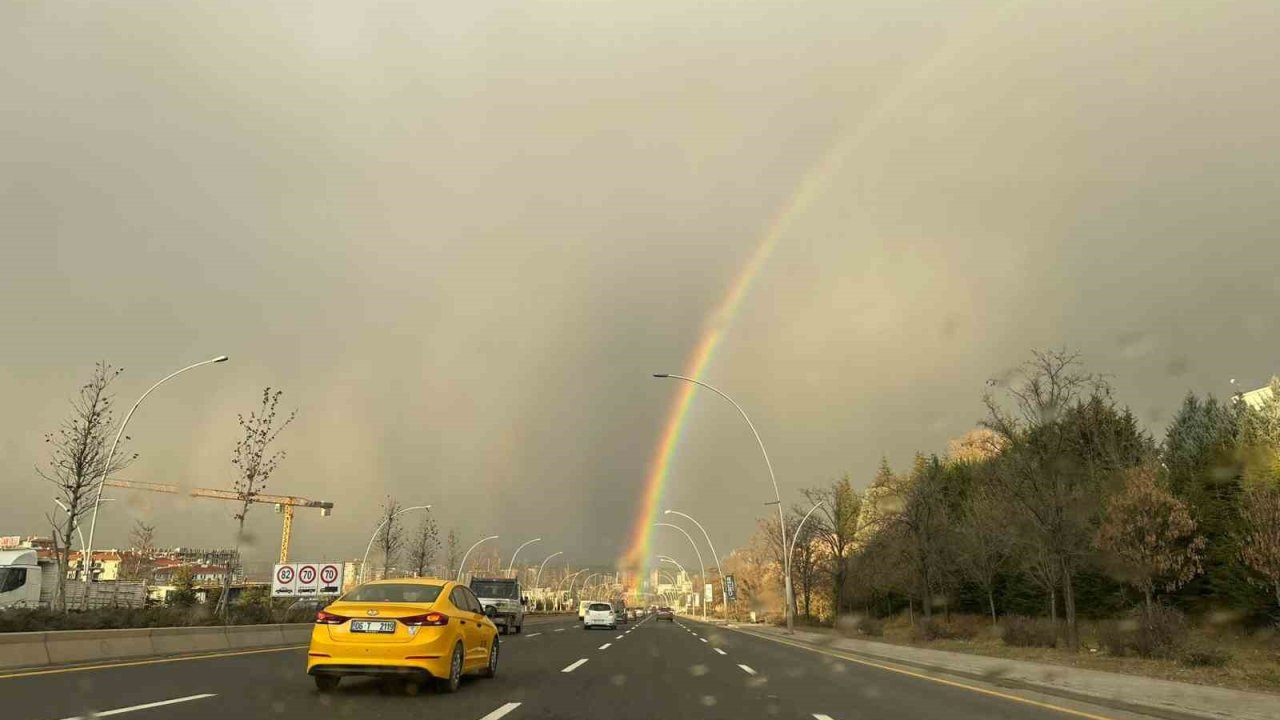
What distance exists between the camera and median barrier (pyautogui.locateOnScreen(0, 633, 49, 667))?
44.9ft

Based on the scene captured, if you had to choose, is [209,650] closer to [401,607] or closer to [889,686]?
[401,607]

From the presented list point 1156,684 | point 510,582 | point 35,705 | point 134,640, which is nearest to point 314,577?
point 510,582

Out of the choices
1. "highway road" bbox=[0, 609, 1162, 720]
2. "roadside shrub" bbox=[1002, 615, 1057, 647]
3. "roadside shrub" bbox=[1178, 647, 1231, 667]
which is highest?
"highway road" bbox=[0, 609, 1162, 720]

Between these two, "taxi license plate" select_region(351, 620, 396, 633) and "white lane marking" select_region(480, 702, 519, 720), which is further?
"taxi license plate" select_region(351, 620, 396, 633)

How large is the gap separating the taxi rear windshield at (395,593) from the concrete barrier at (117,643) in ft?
23.9

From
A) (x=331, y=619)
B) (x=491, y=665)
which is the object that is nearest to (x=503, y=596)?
(x=491, y=665)

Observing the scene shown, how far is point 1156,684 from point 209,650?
2093cm

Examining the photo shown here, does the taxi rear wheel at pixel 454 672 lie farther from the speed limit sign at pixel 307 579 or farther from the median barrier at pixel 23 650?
the speed limit sign at pixel 307 579

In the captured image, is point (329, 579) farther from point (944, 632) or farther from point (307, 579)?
point (944, 632)

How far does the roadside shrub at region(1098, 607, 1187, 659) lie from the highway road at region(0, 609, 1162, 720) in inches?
291

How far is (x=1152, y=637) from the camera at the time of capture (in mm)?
19828

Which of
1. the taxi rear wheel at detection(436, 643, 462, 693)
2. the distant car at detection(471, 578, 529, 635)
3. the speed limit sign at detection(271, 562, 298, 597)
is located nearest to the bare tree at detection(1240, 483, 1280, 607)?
the taxi rear wheel at detection(436, 643, 462, 693)

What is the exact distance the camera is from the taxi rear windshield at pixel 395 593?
11.1 meters

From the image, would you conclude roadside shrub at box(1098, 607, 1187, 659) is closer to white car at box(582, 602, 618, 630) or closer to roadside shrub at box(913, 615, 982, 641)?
roadside shrub at box(913, 615, 982, 641)
